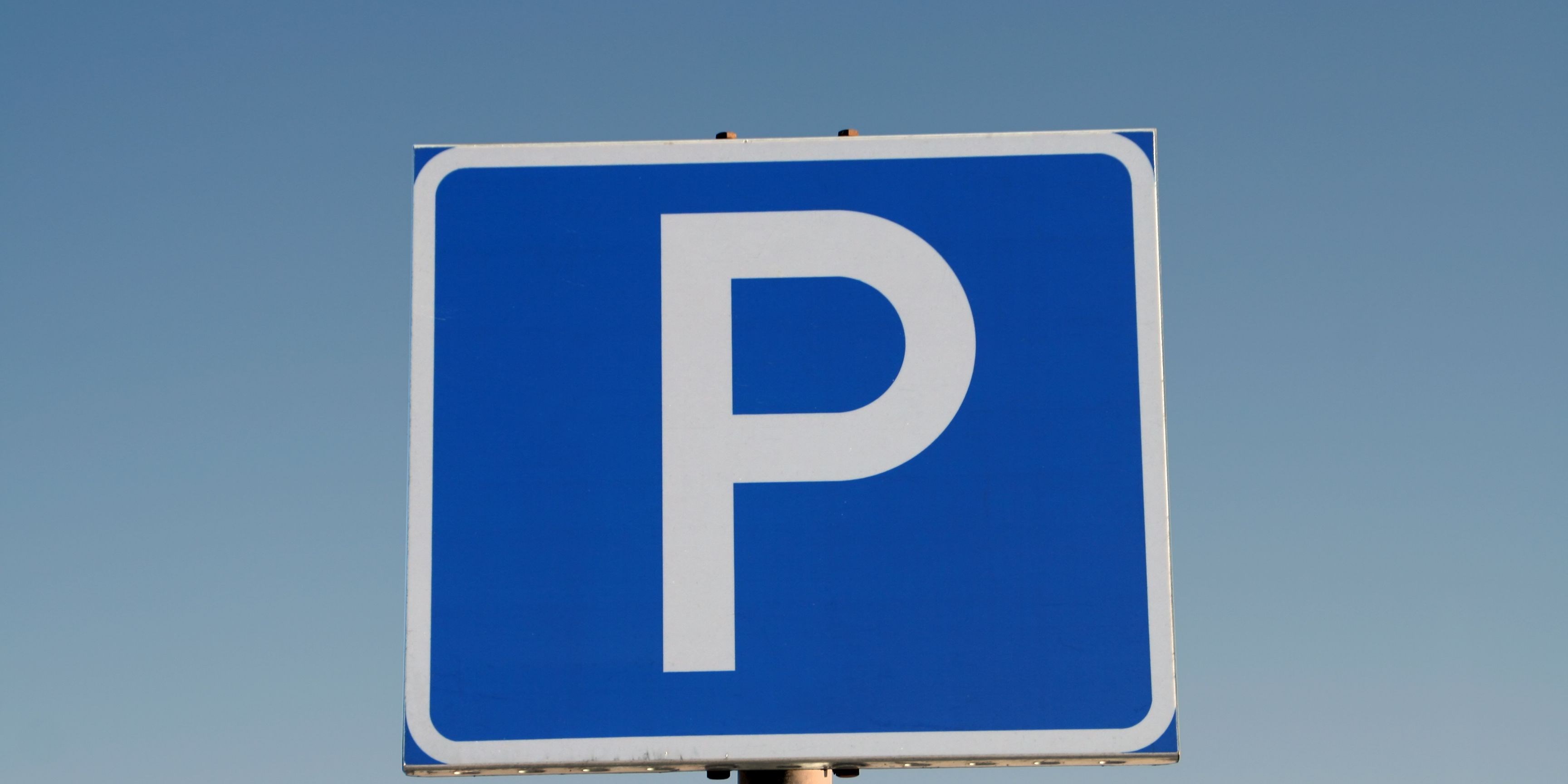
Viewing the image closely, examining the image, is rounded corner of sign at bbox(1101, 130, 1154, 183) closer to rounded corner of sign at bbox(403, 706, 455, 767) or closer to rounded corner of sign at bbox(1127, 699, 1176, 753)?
rounded corner of sign at bbox(1127, 699, 1176, 753)

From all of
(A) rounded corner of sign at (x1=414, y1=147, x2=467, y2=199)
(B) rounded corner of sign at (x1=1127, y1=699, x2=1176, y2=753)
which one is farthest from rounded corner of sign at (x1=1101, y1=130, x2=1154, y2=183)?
(A) rounded corner of sign at (x1=414, y1=147, x2=467, y2=199)

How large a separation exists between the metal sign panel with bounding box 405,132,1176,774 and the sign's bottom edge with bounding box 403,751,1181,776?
0.01m

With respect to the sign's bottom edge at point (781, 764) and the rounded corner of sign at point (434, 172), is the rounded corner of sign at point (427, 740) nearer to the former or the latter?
the sign's bottom edge at point (781, 764)

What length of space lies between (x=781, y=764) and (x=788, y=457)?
90cm

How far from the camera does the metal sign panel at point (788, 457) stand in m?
4.90

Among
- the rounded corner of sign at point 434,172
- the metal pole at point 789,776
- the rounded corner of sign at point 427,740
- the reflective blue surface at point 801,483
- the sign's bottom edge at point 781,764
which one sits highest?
the rounded corner of sign at point 434,172

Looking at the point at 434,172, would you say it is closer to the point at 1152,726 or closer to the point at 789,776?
the point at 789,776

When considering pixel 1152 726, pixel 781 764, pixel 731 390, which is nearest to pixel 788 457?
pixel 731 390

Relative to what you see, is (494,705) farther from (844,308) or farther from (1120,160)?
(1120,160)

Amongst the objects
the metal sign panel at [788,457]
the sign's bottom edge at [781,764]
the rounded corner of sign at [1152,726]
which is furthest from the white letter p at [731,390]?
the rounded corner of sign at [1152,726]

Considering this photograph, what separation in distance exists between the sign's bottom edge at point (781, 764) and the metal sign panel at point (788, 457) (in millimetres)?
12

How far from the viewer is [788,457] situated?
5039 millimetres

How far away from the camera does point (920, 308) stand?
5156 mm

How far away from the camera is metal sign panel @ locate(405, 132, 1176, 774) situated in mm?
4902
